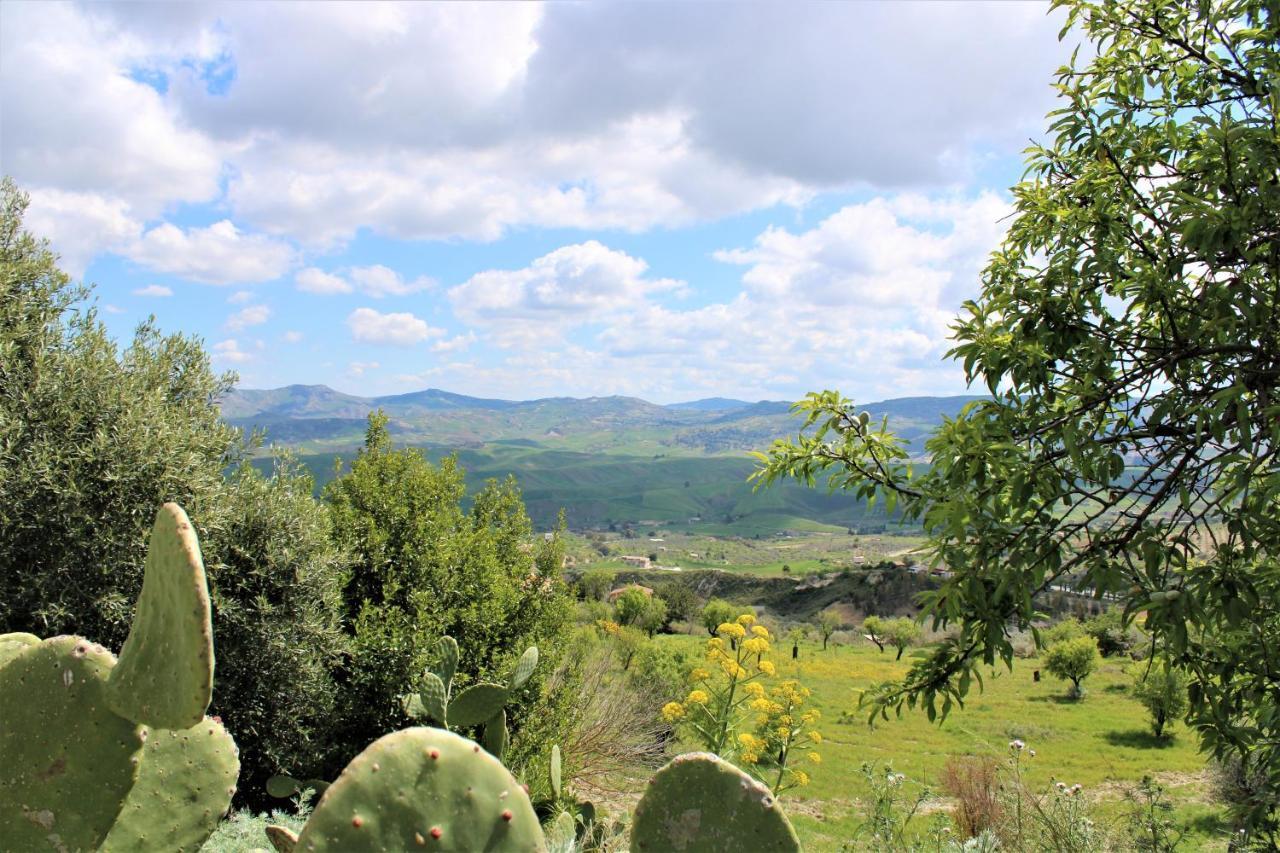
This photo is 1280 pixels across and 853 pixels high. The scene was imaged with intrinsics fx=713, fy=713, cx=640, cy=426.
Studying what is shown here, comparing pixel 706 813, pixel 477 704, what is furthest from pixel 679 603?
pixel 706 813

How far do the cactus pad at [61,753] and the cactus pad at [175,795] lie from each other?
35cm

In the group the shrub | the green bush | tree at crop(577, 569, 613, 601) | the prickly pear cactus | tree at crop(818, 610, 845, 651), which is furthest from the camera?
tree at crop(577, 569, 613, 601)

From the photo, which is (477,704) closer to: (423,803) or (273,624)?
(423,803)

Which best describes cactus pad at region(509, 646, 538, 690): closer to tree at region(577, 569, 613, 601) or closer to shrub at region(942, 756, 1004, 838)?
shrub at region(942, 756, 1004, 838)

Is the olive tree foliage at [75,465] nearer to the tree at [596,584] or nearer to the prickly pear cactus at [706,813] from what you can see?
the prickly pear cactus at [706,813]

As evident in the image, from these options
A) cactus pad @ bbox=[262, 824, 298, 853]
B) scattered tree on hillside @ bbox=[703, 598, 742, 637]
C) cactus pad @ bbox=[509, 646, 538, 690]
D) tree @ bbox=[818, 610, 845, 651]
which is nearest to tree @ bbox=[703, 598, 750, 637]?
scattered tree on hillside @ bbox=[703, 598, 742, 637]

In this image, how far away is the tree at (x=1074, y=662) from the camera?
38344 millimetres

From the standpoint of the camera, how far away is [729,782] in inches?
78.8

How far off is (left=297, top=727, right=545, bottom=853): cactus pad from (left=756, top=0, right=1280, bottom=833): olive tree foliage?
2.31 meters

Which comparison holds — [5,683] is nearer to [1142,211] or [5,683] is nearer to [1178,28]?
[1142,211]

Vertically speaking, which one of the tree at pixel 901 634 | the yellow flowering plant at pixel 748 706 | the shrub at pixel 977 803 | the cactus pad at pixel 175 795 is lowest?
the tree at pixel 901 634

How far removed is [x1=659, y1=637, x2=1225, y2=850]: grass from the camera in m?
20.8

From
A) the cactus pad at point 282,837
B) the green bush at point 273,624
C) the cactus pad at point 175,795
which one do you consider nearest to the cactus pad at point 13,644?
the cactus pad at point 175,795

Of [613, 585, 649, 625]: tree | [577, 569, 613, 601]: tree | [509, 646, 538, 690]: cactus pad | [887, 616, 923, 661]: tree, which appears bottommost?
[887, 616, 923, 661]: tree
